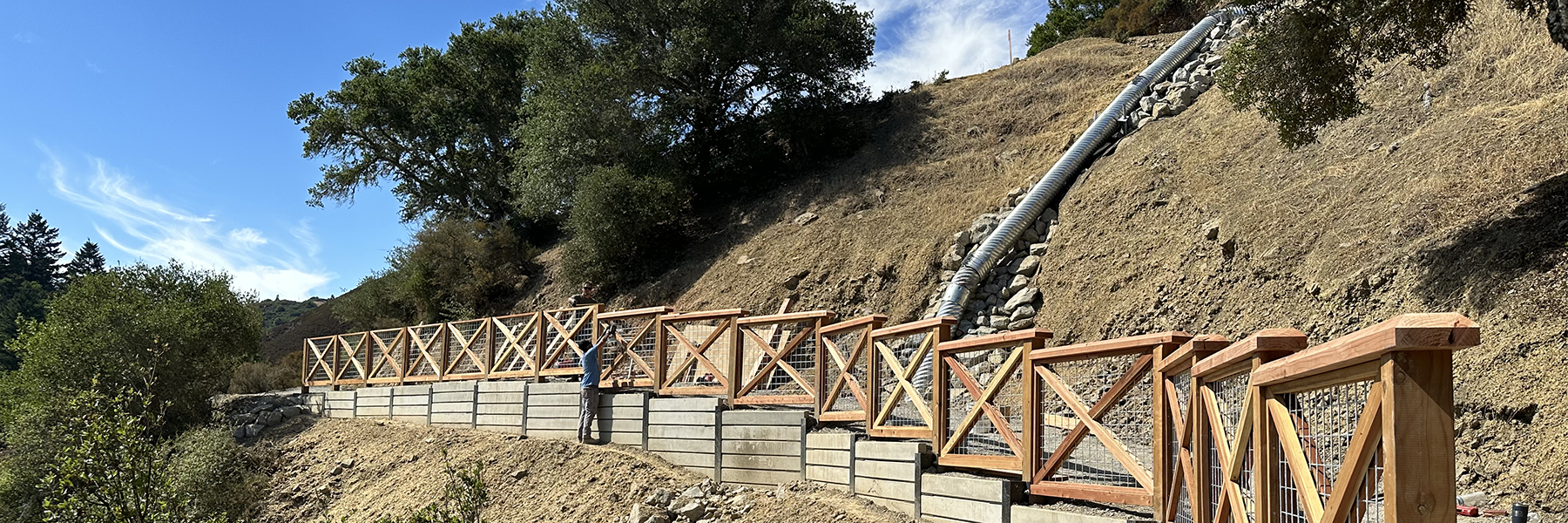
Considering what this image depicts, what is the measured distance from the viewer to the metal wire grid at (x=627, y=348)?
43.8ft

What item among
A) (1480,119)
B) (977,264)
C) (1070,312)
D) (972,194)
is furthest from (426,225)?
(1480,119)

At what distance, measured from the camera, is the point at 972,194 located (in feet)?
66.6

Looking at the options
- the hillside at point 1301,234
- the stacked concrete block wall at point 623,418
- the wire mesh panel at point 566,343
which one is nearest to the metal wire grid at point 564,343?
the wire mesh panel at point 566,343

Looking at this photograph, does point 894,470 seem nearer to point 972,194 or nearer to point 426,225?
Result: point 972,194

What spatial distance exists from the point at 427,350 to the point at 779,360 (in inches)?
333

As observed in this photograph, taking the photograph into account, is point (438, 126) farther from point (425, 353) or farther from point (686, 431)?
point (686, 431)

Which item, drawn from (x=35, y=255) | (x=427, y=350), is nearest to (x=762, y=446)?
(x=427, y=350)

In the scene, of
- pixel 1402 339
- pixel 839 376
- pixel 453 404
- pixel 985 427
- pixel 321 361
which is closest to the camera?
pixel 1402 339

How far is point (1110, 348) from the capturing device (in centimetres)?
666

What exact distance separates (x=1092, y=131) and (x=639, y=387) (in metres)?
10.4

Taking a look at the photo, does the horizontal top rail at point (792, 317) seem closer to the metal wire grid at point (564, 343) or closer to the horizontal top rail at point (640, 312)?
the horizontal top rail at point (640, 312)

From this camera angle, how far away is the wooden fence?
2775mm

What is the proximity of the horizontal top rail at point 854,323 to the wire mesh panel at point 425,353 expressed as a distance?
8.75 metres

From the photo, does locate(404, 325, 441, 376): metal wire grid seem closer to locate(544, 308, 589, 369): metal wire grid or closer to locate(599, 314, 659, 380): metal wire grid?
locate(544, 308, 589, 369): metal wire grid
